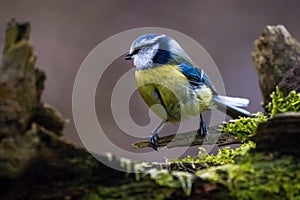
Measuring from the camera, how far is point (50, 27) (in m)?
3.01

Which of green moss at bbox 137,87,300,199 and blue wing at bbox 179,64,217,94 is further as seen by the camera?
blue wing at bbox 179,64,217,94

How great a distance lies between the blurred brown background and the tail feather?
1.41 m

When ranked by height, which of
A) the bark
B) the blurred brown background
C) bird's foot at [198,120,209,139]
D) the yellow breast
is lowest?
bird's foot at [198,120,209,139]

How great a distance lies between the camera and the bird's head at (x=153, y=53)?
116 cm

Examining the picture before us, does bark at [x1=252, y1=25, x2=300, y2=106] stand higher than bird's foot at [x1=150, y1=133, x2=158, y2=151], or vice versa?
bark at [x1=252, y1=25, x2=300, y2=106]

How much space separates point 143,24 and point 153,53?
1823mm

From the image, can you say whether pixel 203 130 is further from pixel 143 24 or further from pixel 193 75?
pixel 143 24

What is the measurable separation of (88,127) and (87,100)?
9.6 inches

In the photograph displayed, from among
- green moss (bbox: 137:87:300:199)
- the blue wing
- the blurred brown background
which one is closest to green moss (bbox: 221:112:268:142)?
the blue wing

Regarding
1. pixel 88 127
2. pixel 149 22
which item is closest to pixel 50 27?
pixel 149 22

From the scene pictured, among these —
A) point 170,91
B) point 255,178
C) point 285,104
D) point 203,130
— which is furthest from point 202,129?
point 255,178

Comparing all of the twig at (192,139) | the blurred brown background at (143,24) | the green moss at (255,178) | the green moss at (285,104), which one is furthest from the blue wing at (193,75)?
the blurred brown background at (143,24)

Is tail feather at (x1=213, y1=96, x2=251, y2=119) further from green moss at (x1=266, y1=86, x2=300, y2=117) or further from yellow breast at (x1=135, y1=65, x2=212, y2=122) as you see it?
green moss at (x1=266, y1=86, x2=300, y2=117)

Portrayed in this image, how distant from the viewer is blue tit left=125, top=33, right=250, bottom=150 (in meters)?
1.13
